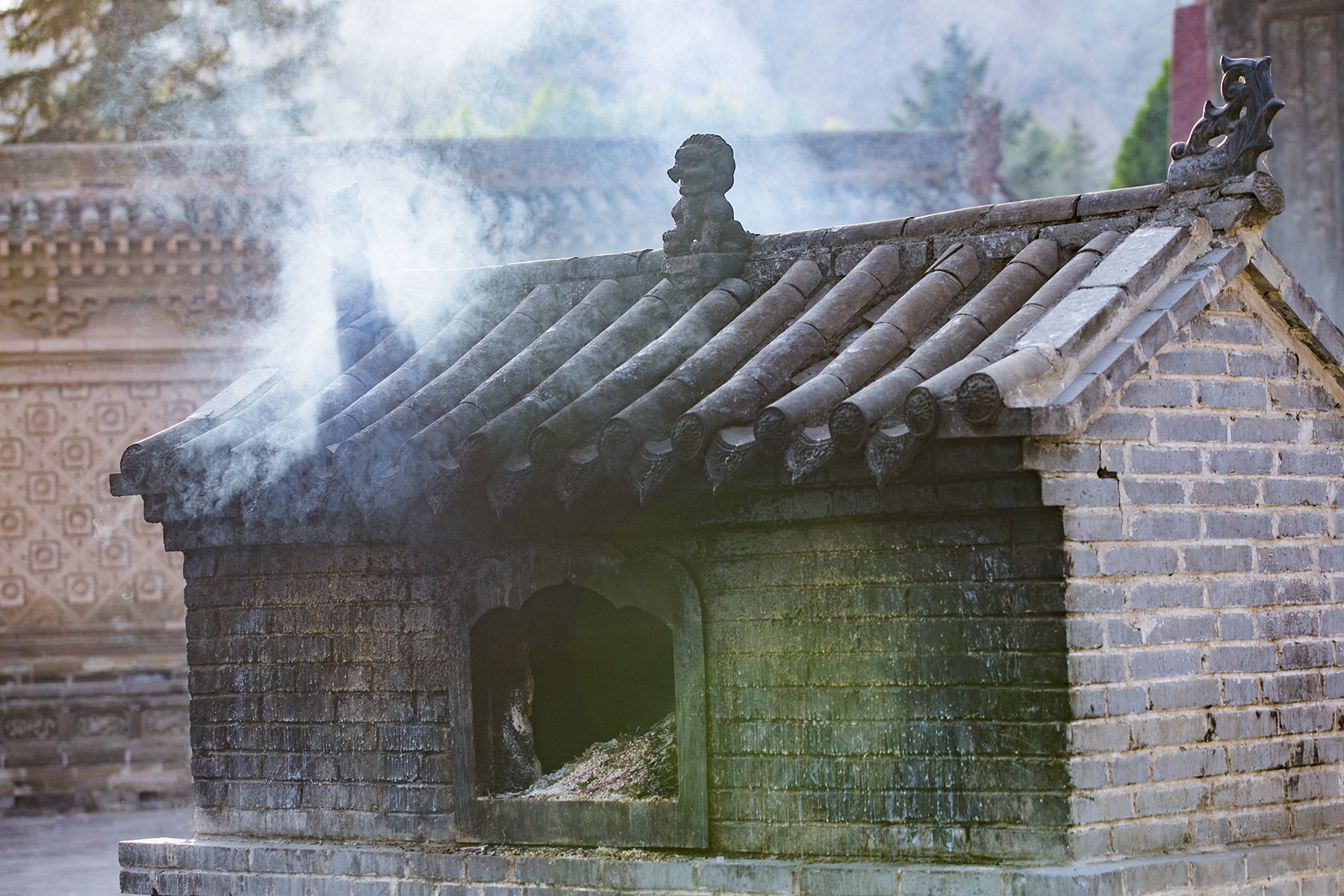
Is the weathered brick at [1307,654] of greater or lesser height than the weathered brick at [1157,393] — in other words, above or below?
below

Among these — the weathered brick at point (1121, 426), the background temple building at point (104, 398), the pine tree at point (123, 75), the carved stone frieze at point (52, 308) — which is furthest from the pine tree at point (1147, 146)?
the weathered brick at point (1121, 426)

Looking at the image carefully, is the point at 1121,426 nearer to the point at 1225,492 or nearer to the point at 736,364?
the point at 1225,492

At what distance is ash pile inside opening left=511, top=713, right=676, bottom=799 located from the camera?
288 inches

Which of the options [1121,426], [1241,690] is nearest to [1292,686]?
[1241,690]

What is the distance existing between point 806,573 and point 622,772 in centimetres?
138

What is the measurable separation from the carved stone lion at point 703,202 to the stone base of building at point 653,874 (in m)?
2.78

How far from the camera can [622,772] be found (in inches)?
296

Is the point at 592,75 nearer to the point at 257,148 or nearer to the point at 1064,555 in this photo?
the point at 257,148

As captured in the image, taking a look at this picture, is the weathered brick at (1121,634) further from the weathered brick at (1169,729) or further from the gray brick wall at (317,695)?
the gray brick wall at (317,695)

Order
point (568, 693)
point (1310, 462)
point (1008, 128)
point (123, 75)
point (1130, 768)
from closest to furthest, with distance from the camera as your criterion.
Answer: point (1130, 768)
point (1310, 462)
point (568, 693)
point (123, 75)
point (1008, 128)

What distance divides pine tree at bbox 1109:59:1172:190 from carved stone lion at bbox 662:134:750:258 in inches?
808

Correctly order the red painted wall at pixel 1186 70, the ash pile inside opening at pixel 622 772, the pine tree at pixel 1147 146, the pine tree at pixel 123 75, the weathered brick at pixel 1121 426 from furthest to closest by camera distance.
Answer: the pine tree at pixel 1147 146
the red painted wall at pixel 1186 70
the pine tree at pixel 123 75
the ash pile inside opening at pixel 622 772
the weathered brick at pixel 1121 426

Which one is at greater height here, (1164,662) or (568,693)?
(1164,662)

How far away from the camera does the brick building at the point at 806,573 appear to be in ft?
20.5
